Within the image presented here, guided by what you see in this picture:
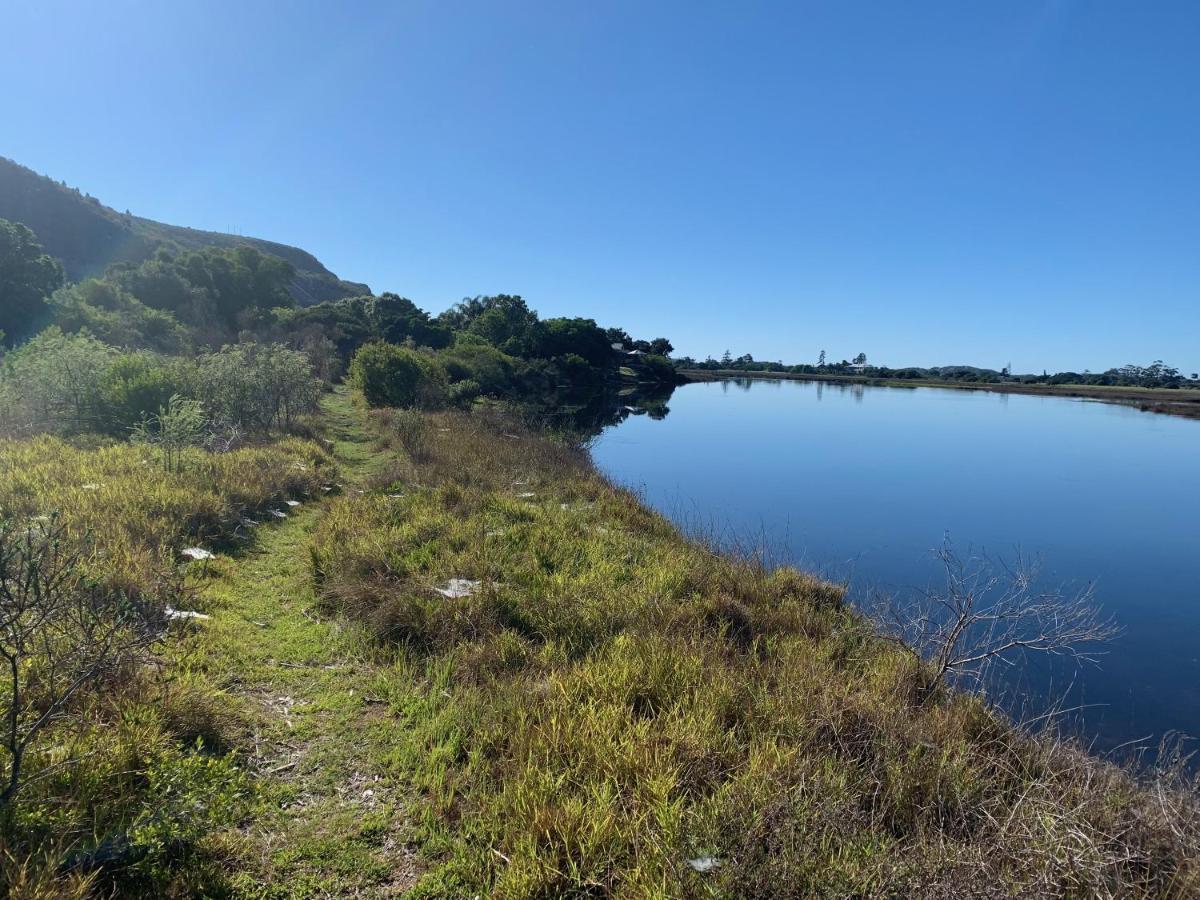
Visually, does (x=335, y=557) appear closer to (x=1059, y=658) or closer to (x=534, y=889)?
(x=534, y=889)

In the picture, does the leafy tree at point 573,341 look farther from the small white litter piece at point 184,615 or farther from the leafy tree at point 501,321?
the small white litter piece at point 184,615

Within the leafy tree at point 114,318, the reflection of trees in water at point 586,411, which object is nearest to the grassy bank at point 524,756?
the reflection of trees in water at point 586,411

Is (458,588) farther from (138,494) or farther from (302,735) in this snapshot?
(138,494)

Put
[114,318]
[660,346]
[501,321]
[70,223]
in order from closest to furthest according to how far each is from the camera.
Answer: [114,318] → [501,321] → [70,223] → [660,346]

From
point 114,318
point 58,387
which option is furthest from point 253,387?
point 114,318

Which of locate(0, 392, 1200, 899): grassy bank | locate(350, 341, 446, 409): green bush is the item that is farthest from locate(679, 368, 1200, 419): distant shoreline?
locate(0, 392, 1200, 899): grassy bank

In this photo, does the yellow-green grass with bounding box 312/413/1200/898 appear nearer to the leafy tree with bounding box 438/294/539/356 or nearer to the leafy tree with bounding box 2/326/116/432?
the leafy tree with bounding box 2/326/116/432

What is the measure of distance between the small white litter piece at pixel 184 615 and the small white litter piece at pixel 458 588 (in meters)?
2.24

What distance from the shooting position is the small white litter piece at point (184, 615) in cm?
493

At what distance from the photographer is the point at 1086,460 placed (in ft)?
85.3

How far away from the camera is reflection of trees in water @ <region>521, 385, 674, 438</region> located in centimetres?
2847

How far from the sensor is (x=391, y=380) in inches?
932

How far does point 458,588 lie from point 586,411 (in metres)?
34.5

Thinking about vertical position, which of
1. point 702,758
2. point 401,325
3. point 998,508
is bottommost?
point 998,508
